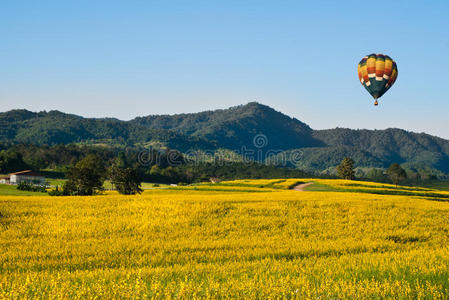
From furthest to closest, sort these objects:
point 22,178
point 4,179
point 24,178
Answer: point 4,179 → point 24,178 → point 22,178

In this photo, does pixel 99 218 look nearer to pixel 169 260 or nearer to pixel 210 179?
pixel 169 260

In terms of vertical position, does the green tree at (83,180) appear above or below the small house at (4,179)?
above

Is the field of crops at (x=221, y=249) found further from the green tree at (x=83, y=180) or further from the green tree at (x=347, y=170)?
the green tree at (x=347, y=170)

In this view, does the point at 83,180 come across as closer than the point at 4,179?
Yes

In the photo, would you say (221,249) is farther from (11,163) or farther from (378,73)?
(11,163)

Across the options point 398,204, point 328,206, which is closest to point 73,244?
point 328,206

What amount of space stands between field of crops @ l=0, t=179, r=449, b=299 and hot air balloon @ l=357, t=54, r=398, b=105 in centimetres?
2838

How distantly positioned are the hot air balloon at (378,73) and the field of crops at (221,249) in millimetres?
28385

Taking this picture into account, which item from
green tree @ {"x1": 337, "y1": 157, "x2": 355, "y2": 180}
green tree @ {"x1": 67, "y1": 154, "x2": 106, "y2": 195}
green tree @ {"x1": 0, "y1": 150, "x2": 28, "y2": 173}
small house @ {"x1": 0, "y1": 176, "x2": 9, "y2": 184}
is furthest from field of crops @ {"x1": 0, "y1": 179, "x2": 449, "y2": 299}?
Result: green tree @ {"x1": 0, "y1": 150, "x2": 28, "y2": 173}

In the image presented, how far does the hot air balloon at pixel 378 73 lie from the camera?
60.0 m

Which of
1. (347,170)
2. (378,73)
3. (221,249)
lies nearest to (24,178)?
(347,170)

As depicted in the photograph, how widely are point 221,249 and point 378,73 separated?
48737 millimetres

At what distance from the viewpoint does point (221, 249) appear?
20422 millimetres

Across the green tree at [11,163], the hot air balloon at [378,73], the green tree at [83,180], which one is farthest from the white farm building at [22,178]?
the hot air balloon at [378,73]
